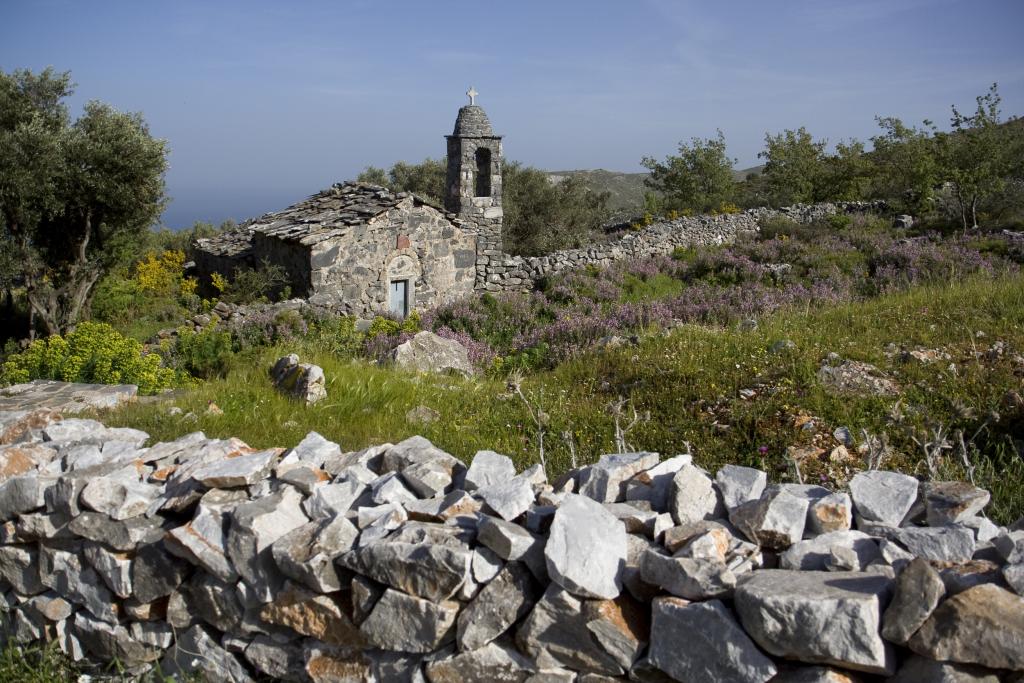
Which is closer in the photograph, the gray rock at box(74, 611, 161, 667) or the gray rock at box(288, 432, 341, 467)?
the gray rock at box(74, 611, 161, 667)

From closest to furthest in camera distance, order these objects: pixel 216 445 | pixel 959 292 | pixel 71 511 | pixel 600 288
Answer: pixel 71 511 → pixel 216 445 → pixel 959 292 → pixel 600 288

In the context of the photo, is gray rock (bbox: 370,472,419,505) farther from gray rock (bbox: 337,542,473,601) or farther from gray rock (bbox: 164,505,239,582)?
gray rock (bbox: 164,505,239,582)

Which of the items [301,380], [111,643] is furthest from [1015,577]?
[301,380]

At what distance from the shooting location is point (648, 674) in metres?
2.95

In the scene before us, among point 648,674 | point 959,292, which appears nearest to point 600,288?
point 959,292

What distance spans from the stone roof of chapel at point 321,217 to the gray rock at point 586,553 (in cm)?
1578

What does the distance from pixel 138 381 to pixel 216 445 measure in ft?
12.8

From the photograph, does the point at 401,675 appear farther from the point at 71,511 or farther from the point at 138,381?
the point at 138,381

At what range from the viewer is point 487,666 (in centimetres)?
318

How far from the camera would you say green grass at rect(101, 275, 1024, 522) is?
19.6 feet

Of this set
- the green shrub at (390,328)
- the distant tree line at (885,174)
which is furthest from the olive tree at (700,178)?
the green shrub at (390,328)

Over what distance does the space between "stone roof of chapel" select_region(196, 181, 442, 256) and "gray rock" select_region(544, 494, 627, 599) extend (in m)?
15.8

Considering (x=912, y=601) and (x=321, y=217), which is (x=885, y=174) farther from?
(x=912, y=601)

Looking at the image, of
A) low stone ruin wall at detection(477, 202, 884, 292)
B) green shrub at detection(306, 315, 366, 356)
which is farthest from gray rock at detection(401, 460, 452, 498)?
low stone ruin wall at detection(477, 202, 884, 292)
